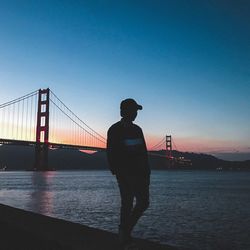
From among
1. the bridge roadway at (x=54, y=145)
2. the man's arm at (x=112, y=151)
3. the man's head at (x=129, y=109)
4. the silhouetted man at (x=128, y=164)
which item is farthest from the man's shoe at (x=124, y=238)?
the bridge roadway at (x=54, y=145)

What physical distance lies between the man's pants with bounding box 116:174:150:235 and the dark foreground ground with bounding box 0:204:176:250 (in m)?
0.27

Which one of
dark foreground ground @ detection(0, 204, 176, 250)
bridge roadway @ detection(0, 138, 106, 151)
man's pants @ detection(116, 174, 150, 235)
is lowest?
dark foreground ground @ detection(0, 204, 176, 250)

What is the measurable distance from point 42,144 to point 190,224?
59.9m

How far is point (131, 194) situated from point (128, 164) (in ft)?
0.91

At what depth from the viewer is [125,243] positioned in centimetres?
350

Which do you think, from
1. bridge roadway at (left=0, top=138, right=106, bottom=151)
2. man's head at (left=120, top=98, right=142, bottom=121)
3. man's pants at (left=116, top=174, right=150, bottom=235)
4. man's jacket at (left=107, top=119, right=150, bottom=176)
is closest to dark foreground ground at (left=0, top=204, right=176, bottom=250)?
man's pants at (left=116, top=174, right=150, bottom=235)

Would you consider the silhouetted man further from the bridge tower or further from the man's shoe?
the bridge tower

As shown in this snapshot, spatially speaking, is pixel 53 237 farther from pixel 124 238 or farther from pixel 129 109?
pixel 129 109

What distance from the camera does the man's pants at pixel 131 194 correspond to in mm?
3414

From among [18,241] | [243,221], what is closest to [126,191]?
[18,241]

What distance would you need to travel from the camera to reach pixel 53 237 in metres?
4.05

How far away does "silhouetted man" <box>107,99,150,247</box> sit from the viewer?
3.42 meters

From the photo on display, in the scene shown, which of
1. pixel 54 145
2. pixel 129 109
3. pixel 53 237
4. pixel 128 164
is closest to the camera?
pixel 128 164

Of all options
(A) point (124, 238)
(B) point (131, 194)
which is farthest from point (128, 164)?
(A) point (124, 238)
